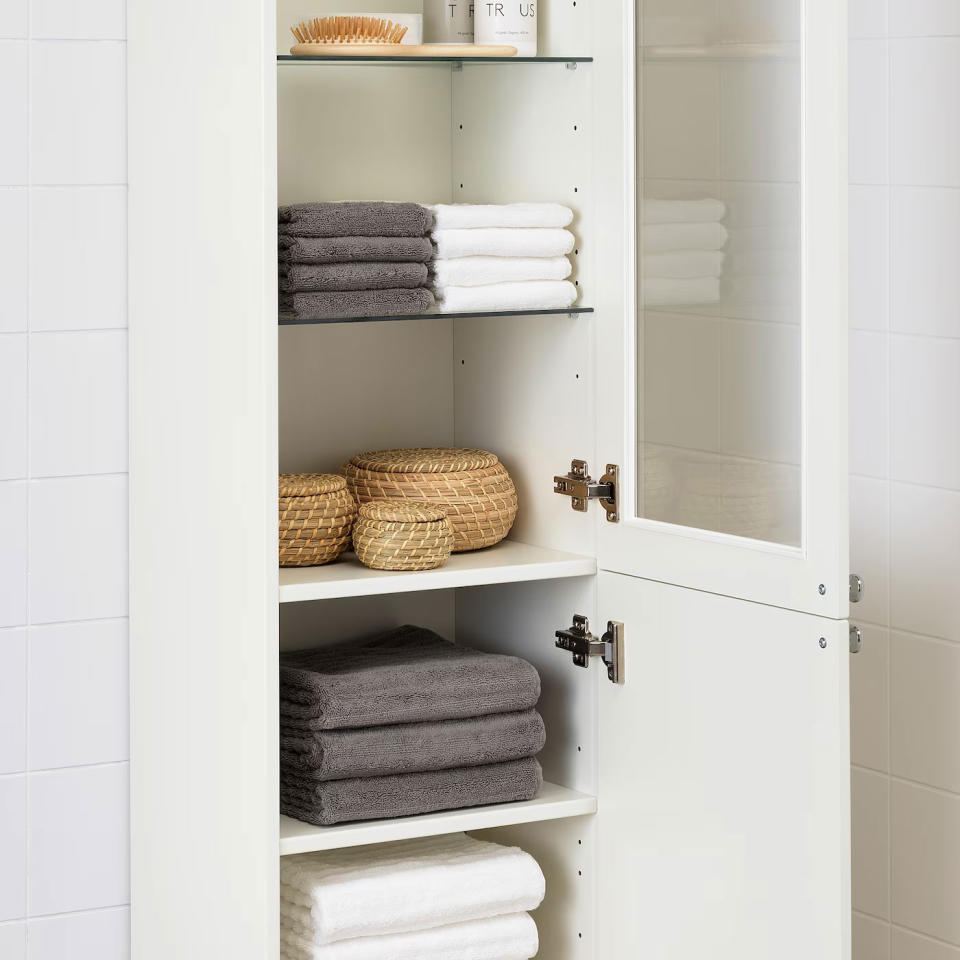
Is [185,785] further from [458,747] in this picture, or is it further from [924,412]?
[924,412]

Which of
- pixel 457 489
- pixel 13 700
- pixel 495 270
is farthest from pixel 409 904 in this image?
pixel 495 270

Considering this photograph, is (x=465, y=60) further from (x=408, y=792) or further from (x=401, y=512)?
(x=408, y=792)

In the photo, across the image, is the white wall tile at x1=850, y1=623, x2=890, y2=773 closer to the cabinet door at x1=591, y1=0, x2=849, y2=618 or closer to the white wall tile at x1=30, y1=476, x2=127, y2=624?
the cabinet door at x1=591, y1=0, x2=849, y2=618

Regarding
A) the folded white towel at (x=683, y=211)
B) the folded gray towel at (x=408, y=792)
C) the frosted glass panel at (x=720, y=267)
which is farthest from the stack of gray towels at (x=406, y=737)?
the folded white towel at (x=683, y=211)

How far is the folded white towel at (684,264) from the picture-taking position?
1.33 m

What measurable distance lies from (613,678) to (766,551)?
282 mm

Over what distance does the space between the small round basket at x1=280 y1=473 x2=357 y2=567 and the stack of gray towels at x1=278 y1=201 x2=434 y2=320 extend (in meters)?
0.19

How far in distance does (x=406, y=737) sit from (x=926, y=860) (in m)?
0.70

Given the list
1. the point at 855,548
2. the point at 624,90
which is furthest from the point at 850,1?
the point at 855,548

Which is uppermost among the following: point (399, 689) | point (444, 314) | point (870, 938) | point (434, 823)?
point (444, 314)

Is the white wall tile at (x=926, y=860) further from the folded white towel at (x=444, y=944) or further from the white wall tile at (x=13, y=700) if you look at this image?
the white wall tile at (x=13, y=700)

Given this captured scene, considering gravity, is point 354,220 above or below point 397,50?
below

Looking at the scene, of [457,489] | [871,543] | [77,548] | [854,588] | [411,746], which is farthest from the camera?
[871,543]

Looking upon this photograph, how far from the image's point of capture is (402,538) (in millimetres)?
1441
